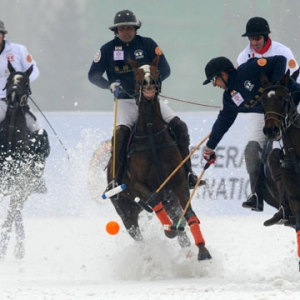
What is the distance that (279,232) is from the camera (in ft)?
39.6

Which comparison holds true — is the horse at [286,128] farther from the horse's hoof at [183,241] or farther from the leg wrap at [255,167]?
the horse's hoof at [183,241]

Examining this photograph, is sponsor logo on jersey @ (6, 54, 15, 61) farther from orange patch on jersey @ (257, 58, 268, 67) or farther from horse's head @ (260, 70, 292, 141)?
horse's head @ (260, 70, 292, 141)

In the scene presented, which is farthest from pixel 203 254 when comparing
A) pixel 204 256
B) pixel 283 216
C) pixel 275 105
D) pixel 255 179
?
pixel 275 105

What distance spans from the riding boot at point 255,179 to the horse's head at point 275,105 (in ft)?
4.91

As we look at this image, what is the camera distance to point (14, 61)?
1133 centimetres

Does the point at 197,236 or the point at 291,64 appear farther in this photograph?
the point at 291,64

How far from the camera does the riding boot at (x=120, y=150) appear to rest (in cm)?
945

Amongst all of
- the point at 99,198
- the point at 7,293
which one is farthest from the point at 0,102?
the point at 7,293

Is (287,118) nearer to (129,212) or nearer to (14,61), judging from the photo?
(129,212)

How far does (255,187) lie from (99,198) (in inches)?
161

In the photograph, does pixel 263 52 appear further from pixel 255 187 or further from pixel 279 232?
pixel 279 232

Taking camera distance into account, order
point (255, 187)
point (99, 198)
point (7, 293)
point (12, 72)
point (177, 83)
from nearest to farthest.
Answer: point (7, 293), point (255, 187), point (12, 72), point (99, 198), point (177, 83)

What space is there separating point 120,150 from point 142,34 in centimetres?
750

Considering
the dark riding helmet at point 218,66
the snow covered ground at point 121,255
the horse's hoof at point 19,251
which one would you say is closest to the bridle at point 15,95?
the horse's hoof at point 19,251
